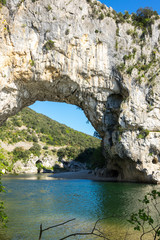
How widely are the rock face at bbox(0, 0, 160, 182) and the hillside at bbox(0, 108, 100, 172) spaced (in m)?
18.8

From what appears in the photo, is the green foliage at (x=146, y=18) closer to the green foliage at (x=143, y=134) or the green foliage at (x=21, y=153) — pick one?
the green foliage at (x=143, y=134)

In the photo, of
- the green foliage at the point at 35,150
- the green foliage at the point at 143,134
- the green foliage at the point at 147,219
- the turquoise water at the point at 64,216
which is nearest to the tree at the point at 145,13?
the green foliage at the point at 143,134

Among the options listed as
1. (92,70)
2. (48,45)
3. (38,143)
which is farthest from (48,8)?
(38,143)

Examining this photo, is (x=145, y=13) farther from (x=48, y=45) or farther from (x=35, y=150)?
(x=35, y=150)

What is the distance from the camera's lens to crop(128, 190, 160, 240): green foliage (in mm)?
3059

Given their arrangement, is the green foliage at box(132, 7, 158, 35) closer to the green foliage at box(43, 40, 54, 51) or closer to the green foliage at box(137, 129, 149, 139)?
the green foliage at box(43, 40, 54, 51)

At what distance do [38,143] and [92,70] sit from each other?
3992 centimetres

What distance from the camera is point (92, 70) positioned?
76.6ft

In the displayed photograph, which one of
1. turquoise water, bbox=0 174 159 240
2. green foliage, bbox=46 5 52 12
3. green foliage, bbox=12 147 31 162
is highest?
green foliage, bbox=46 5 52 12

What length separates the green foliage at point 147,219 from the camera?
3.06 meters

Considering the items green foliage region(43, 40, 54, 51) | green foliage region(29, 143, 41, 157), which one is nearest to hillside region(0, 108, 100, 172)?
green foliage region(29, 143, 41, 157)

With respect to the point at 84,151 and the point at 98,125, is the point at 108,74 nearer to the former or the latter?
the point at 98,125

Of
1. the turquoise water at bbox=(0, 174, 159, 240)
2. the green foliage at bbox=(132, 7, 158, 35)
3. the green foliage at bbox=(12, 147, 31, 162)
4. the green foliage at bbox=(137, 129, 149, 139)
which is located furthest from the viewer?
the green foliage at bbox=(12, 147, 31, 162)

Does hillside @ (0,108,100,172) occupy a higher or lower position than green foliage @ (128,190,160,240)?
higher
